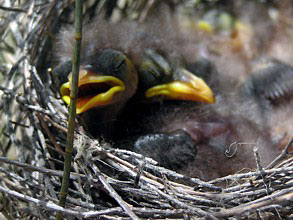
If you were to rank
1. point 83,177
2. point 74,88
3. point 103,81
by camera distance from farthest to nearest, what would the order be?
1. point 103,81
2. point 83,177
3. point 74,88

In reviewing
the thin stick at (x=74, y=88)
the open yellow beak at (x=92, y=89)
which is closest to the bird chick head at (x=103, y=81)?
the open yellow beak at (x=92, y=89)

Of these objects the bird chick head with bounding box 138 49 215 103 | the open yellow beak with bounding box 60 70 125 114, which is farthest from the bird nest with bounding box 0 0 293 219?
the bird chick head with bounding box 138 49 215 103

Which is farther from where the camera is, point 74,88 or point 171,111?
point 171,111

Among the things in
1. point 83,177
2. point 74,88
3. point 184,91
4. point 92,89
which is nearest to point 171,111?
point 184,91

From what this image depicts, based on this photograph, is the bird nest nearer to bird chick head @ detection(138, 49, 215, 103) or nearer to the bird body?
the bird body

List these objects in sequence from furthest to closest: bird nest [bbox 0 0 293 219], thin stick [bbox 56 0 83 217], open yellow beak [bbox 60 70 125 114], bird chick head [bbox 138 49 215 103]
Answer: bird chick head [bbox 138 49 215 103] < open yellow beak [bbox 60 70 125 114] < bird nest [bbox 0 0 293 219] < thin stick [bbox 56 0 83 217]

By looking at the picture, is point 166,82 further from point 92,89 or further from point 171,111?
point 92,89
